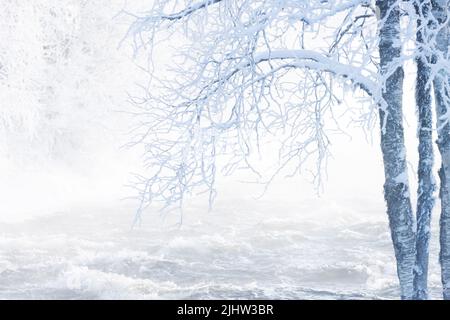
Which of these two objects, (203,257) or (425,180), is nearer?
(425,180)

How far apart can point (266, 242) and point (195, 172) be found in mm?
11105

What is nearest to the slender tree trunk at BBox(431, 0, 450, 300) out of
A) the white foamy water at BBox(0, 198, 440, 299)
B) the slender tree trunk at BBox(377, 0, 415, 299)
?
the slender tree trunk at BBox(377, 0, 415, 299)

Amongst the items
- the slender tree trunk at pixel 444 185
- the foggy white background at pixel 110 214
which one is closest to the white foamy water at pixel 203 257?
the foggy white background at pixel 110 214

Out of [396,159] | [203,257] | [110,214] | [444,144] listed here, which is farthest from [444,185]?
[110,214]

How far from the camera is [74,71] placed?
26219 millimetres

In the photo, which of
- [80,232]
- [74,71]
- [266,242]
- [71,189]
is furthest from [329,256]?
[74,71]

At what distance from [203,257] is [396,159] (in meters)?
9.85

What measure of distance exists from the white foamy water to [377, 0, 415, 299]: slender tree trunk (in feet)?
18.3

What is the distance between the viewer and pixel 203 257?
48.2 feet

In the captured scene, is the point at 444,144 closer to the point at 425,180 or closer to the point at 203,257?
the point at 425,180

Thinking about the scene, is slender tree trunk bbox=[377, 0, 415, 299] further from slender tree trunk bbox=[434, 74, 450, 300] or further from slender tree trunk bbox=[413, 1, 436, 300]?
slender tree trunk bbox=[434, 74, 450, 300]

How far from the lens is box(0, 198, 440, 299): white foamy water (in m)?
11.6

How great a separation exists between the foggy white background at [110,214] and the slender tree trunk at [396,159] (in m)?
0.22
